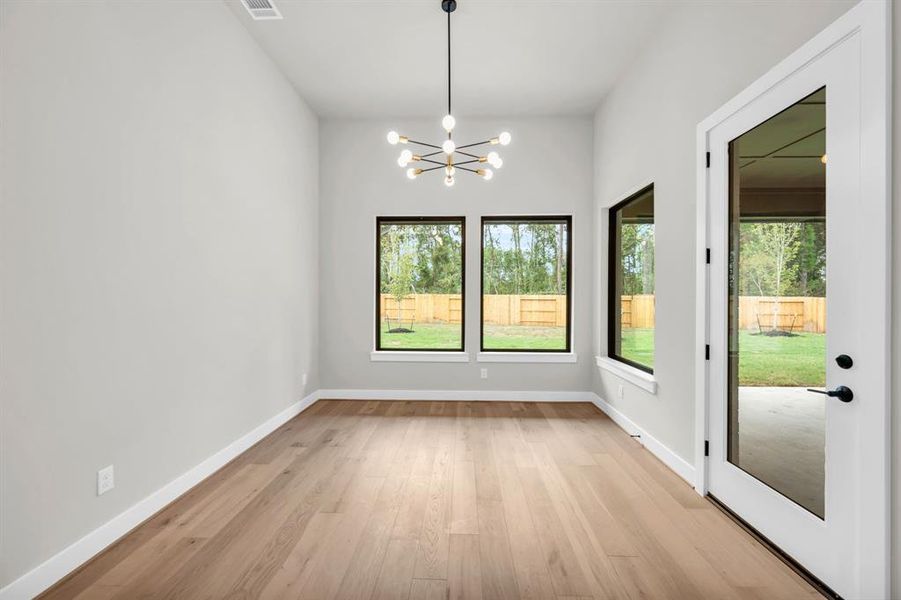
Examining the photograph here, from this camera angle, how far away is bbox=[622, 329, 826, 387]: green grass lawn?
1939 mm

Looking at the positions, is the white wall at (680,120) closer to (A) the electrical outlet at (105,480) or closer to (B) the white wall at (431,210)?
(B) the white wall at (431,210)

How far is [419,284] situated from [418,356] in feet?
2.88

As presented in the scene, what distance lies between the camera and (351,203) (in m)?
5.21

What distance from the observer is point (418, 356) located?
5.23 metres

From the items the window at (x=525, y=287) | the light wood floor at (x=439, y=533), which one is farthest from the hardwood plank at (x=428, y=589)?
the window at (x=525, y=287)

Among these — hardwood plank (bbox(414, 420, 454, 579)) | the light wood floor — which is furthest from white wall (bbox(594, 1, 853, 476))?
hardwood plank (bbox(414, 420, 454, 579))

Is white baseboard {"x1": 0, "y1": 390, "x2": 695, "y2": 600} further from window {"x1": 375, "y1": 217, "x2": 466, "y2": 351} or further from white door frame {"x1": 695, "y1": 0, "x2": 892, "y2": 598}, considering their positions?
white door frame {"x1": 695, "y1": 0, "x2": 892, "y2": 598}

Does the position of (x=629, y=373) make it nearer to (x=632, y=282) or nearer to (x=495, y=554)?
(x=632, y=282)

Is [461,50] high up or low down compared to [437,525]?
up

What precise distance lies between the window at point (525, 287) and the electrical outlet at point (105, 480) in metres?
3.76

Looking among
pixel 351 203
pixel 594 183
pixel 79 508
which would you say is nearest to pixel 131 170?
pixel 79 508

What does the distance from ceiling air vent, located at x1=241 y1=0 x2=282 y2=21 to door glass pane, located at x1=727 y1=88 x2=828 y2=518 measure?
325 centimetres

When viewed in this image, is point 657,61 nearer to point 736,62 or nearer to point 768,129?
point 736,62
